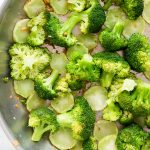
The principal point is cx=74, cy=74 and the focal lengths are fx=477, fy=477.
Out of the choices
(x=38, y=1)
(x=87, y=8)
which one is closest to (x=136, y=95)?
(x=87, y=8)

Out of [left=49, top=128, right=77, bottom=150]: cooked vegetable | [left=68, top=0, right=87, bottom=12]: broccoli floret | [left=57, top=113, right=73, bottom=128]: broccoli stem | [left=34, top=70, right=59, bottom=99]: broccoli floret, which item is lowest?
[left=49, top=128, right=77, bottom=150]: cooked vegetable

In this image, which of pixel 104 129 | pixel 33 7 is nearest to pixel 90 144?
pixel 104 129

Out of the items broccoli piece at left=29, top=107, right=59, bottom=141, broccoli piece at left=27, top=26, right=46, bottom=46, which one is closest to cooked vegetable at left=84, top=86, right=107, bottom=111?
broccoli piece at left=29, top=107, right=59, bottom=141

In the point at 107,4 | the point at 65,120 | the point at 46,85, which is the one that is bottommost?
the point at 65,120

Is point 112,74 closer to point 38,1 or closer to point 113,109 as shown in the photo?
point 113,109

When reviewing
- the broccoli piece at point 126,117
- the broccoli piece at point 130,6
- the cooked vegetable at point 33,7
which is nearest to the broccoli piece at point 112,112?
the broccoli piece at point 126,117

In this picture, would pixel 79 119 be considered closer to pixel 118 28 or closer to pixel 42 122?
pixel 42 122

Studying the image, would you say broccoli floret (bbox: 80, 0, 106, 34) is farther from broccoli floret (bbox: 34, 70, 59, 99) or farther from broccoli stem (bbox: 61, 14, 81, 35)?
broccoli floret (bbox: 34, 70, 59, 99)
